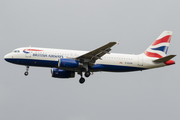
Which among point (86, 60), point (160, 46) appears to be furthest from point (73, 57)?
A: point (160, 46)

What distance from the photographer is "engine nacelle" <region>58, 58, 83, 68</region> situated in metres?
38.7

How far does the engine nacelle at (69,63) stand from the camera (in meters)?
38.7

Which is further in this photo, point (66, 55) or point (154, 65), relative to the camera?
point (154, 65)

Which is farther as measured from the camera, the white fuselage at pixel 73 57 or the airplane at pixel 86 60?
the white fuselage at pixel 73 57

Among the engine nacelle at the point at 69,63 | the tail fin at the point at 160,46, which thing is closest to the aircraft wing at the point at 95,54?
the engine nacelle at the point at 69,63

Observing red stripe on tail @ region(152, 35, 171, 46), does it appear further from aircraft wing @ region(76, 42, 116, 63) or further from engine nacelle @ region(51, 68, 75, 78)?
engine nacelle @ region(51, 68, 75, 78)

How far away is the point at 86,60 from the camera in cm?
4012

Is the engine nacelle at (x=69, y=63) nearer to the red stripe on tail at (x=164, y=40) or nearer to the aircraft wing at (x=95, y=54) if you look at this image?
the aircraft wing at (x=95, y=54)

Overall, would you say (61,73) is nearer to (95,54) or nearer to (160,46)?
(95,54)

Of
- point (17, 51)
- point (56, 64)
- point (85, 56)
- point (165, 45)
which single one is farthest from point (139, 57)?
point (17, 51)

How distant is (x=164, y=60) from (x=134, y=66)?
13.5ft

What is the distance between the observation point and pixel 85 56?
39.5 metres

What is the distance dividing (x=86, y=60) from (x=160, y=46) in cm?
1243

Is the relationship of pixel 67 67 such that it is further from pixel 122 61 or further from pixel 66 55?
pixel 122 61
